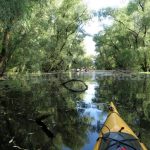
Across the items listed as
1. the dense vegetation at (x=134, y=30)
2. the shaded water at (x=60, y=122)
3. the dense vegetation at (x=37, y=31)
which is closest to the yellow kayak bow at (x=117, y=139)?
the shaded water at (x=60, y=122)

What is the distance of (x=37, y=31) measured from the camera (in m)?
24.6

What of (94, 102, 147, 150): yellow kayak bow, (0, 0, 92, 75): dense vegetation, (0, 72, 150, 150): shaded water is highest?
(0, 0, 92, 75): dense vegetation

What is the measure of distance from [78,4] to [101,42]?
19.9 meters

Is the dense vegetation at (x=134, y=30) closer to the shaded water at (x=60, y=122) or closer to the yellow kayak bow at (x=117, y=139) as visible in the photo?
the shaded water at (x=60, y=122)

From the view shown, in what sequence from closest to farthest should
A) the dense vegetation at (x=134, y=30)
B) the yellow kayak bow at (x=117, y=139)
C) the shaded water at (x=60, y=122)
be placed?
1. the yellow kayak bow at (x=117, y=139)
2. the shaded water at (x=60, y=122)
3. the dense vegetation at (x=134, y=30)

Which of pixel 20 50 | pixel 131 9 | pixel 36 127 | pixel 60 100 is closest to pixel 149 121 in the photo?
pixel 36 127

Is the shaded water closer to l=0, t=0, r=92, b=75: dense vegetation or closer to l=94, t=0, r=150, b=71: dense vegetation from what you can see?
l=0, t=0, r=92, b=75: dense vegetation

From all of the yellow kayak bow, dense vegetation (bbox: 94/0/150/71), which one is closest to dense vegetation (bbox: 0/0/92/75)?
the yellow kayak bow

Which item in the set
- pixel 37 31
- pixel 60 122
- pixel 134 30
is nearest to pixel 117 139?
pixel 60 122

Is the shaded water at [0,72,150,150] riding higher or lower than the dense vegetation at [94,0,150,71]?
lower

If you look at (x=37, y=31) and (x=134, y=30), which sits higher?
(x=134, y=30)

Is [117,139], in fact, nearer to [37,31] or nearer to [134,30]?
[37,31]

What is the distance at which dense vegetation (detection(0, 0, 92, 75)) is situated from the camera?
13206mm

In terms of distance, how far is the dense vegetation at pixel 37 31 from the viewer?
13206 millimetres
